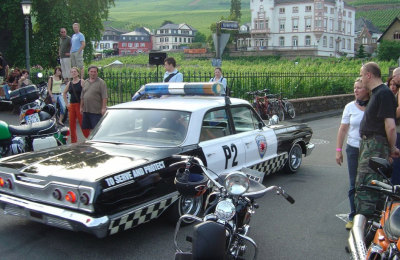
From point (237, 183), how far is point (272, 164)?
3.94 metres

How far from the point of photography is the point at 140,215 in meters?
4.71

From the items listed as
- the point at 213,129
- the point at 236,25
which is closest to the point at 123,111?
the point at 213,129

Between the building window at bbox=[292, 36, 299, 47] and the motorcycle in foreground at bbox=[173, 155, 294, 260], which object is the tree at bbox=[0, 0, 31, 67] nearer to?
the motorcycle in foreground at bbox=[173, 155, 294, 260]

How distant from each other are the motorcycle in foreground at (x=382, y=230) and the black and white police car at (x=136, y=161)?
2.06 m

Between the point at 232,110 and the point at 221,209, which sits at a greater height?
the point at 232,110

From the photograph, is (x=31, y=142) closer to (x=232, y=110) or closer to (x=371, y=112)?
(x=232, y=110)

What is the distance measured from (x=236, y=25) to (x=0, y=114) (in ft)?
29.1

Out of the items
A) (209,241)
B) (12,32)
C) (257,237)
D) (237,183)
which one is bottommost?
(257,237)

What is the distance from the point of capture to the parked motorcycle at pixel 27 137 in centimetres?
706

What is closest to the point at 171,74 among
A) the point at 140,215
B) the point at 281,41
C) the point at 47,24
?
the point at 140,215

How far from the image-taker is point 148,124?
5.84 metres

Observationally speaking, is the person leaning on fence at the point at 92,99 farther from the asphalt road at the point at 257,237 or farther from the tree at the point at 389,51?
the tree at the point at 389,51

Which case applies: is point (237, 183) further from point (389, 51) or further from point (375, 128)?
point (389, 51)

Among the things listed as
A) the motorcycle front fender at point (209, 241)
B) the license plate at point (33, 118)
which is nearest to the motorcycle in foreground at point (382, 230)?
the motorcycle front fender at point (209, 241)
